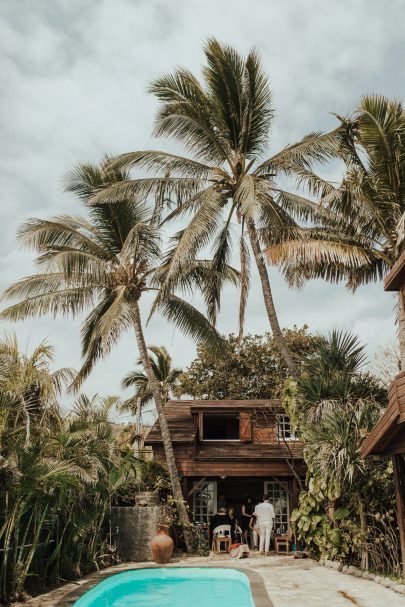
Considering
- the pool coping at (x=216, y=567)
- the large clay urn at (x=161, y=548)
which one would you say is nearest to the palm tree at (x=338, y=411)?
the pool coping at (x=216, y=567)

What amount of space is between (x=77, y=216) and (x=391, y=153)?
8941 millimetres

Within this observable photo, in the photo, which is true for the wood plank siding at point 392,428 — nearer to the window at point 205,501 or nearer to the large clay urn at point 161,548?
the large clay urn at point 161,548

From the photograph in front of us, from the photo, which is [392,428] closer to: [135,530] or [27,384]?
[27,384]

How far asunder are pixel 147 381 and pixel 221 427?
9.32m

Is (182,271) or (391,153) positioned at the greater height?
(391,153)

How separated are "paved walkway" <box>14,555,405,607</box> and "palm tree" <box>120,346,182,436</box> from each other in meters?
18.8

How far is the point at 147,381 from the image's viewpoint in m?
32.1

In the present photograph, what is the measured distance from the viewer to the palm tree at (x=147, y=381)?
31.8 m

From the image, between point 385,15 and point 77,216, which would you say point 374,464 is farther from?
point 77,216

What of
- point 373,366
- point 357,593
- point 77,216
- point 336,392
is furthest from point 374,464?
point 373,366

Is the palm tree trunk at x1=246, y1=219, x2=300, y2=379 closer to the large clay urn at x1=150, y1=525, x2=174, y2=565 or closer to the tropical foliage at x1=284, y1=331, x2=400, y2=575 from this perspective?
the tropical foliage at x1=284, y1=331, x2=400, y2=575

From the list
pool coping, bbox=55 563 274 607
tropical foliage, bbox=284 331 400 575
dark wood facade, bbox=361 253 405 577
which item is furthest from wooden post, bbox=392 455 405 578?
pool coping, bbox=55 563 274 607

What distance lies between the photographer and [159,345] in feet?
112

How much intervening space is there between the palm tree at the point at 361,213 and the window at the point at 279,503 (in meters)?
7.70
